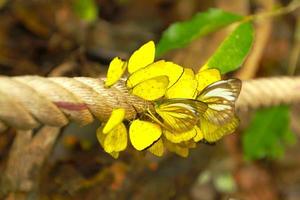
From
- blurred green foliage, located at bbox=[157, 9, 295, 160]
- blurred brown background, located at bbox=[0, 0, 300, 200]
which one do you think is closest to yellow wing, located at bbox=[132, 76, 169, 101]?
blurred green foliage, located at bbox=[157, 9, 295, 160]

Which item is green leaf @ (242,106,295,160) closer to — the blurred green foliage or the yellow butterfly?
the blurred green foliage

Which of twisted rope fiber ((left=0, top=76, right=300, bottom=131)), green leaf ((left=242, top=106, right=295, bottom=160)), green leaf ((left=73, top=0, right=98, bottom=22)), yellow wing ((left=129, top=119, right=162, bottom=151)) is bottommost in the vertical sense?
green leaf ((left=242, top=106, right=295, bottom=160))

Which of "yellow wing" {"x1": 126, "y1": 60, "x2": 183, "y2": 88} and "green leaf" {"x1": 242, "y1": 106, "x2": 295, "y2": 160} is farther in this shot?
"green leaf" {"x1": 242, "y1": 106, "x2": 295, "y2": 160}

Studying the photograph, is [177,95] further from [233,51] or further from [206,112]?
[233,51]

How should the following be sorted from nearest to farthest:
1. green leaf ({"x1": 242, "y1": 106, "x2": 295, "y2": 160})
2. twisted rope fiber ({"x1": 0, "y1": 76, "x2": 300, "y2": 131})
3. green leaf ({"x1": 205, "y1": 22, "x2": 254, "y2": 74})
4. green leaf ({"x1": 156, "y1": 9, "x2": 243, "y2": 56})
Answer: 1. twisted rope fiber ({"x1": 0, "y1": 76, "x2": 300, "y2": 131})
2. green leaf ({"x1": 205, "y1": 22, "x2": 254, "y2": 74})
3. green leaf ({"x1": 156, "y1": 9, "x2": 243, "y2": 56})
4. green leaf ({"x1": 242, "y1": 106, "x2": 295, "y2": 160})

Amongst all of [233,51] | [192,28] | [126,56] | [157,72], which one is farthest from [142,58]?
[126,56]

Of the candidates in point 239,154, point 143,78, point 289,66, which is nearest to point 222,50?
point 143,78

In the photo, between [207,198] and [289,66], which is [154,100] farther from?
[289,66]
